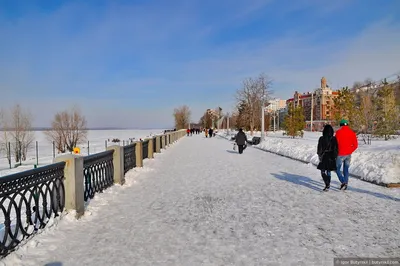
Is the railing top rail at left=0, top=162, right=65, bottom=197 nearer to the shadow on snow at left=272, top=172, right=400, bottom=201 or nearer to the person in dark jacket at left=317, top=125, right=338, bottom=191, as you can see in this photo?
the person in dark jacket at left=317, top=125, right=338, bottom=191

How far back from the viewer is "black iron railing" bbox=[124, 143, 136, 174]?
9969 millimetres

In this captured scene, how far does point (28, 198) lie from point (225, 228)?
119 inches

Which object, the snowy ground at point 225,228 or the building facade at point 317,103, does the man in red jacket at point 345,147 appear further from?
the building facade at point 317,103

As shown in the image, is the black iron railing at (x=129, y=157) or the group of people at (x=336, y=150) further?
the black iron railing at (x=129, y=157)

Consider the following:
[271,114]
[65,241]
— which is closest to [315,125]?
[271,114]

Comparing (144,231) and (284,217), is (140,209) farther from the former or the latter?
(284,217)

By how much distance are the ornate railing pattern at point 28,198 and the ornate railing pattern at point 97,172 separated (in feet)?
3.70


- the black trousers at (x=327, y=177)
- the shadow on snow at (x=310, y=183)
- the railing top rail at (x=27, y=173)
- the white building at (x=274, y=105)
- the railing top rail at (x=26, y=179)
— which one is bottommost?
the shadow on snow at (x=310, y=183)

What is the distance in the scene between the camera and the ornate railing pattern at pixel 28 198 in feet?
11.7

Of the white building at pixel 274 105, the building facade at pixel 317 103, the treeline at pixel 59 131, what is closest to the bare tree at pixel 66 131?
the treeline at pixel 59 131

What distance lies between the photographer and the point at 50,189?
4.65 m

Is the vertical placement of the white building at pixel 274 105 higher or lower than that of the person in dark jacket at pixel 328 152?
higher

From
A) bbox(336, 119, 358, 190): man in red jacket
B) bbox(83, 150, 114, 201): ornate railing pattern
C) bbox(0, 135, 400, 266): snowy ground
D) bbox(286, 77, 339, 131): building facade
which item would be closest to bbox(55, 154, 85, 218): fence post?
bbox(0, 135, 400, 266): snowy ground

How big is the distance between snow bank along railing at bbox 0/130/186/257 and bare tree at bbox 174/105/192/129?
86.9m
